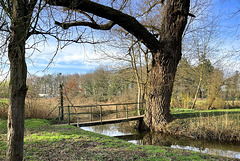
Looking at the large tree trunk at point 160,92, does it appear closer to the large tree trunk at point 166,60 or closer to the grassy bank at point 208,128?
the large tree trunk at point 166,60

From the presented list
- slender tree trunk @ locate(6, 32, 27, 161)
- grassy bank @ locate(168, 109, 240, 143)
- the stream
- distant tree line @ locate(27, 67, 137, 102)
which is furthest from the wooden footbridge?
slender tree trunk @ locate(6, 32, 27, 161)

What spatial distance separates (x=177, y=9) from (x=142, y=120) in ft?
21.3

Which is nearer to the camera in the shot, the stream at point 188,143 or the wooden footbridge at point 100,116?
the stream at point 188,143

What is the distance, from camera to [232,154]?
6.34 metres

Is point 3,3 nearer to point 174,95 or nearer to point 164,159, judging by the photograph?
point 164,159

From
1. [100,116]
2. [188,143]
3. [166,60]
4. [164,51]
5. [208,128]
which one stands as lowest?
[188,143]

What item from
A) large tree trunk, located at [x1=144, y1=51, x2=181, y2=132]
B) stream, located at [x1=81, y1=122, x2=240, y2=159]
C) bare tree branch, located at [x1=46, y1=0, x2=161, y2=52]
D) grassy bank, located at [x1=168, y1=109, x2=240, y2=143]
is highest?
bare tree branch, located at [x1=46, y1=0, x2=161, y2=52]

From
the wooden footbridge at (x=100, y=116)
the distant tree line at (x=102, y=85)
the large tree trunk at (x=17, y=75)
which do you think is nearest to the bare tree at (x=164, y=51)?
the wooden footbridge at (x=100, y=116)

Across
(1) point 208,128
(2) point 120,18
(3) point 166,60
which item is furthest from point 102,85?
(2) point 120,18

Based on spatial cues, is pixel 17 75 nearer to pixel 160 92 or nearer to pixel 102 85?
pixel 160 92

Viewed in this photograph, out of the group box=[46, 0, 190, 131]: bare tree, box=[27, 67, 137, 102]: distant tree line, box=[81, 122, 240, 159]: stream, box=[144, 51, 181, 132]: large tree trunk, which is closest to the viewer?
box=[81, 122, 240, 159]: stream

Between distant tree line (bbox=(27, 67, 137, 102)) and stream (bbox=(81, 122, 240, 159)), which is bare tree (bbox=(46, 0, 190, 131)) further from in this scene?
distant tree line (bbox=(27, 67, 137, 102))

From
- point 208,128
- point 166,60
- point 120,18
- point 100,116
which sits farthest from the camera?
point 100,116

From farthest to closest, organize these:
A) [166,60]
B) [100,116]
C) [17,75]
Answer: [100,116] < [166,60] < [17,75]
